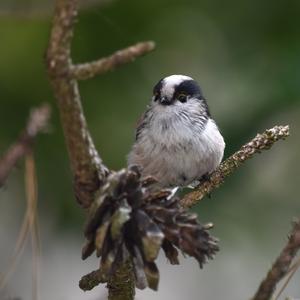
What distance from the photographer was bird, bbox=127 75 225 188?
8.77ft

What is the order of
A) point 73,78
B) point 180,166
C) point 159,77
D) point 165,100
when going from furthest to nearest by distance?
point 159,77
point 165,100
point 180,166
point 73,78

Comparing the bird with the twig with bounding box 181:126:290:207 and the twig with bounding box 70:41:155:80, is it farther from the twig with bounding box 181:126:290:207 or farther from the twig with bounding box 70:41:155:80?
the twig with bounding box 70:41:155:80

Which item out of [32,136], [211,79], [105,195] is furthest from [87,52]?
[32,136]

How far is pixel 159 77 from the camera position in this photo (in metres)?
3.68

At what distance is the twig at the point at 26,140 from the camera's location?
3.10 feet

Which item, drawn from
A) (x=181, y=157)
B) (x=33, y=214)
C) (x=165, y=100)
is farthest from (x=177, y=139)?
(x=33, y=214)

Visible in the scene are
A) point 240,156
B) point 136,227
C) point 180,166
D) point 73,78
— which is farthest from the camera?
point 180,166

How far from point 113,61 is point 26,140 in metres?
0.18

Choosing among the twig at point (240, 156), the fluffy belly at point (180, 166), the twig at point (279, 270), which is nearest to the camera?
the twig at point (279, 270)

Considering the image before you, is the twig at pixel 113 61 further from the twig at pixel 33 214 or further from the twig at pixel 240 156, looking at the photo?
the twig at pixel 240 156

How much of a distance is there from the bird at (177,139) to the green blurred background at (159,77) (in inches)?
22.3

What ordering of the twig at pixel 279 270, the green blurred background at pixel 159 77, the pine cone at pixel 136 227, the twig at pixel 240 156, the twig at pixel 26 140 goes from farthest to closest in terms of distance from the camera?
1. the green blurred background at pixel 159 77
2. the twig at pixel 240 156
3. the pine cone at pixel 136 227
4. the twig at pixel 279 270
5. the twig at pixel 26 140

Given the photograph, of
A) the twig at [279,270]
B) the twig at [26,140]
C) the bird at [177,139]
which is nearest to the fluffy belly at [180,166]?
the bird at [177,139]

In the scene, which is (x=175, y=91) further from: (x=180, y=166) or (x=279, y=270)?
(x=279, y=270)
